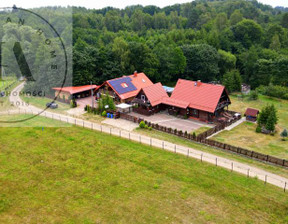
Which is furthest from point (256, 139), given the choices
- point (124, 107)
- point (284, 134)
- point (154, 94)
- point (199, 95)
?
point (124, 107)

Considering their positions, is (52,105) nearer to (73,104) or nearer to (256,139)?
(73,104)

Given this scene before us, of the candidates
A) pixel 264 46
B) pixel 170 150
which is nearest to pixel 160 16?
pixel 264 46

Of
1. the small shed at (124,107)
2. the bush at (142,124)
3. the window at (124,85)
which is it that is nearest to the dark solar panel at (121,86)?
the window at (124,85)

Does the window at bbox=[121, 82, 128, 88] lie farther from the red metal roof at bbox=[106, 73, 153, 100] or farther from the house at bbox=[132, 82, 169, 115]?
the house at bbox=[132, 82, 169, 115]

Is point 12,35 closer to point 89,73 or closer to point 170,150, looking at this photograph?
point 89,73

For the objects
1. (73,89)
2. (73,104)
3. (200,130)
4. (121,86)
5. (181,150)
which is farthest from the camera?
(73,89)

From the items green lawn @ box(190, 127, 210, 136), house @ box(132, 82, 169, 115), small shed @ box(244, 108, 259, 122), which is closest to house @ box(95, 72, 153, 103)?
house @ box(132, 82, 169, 115)
